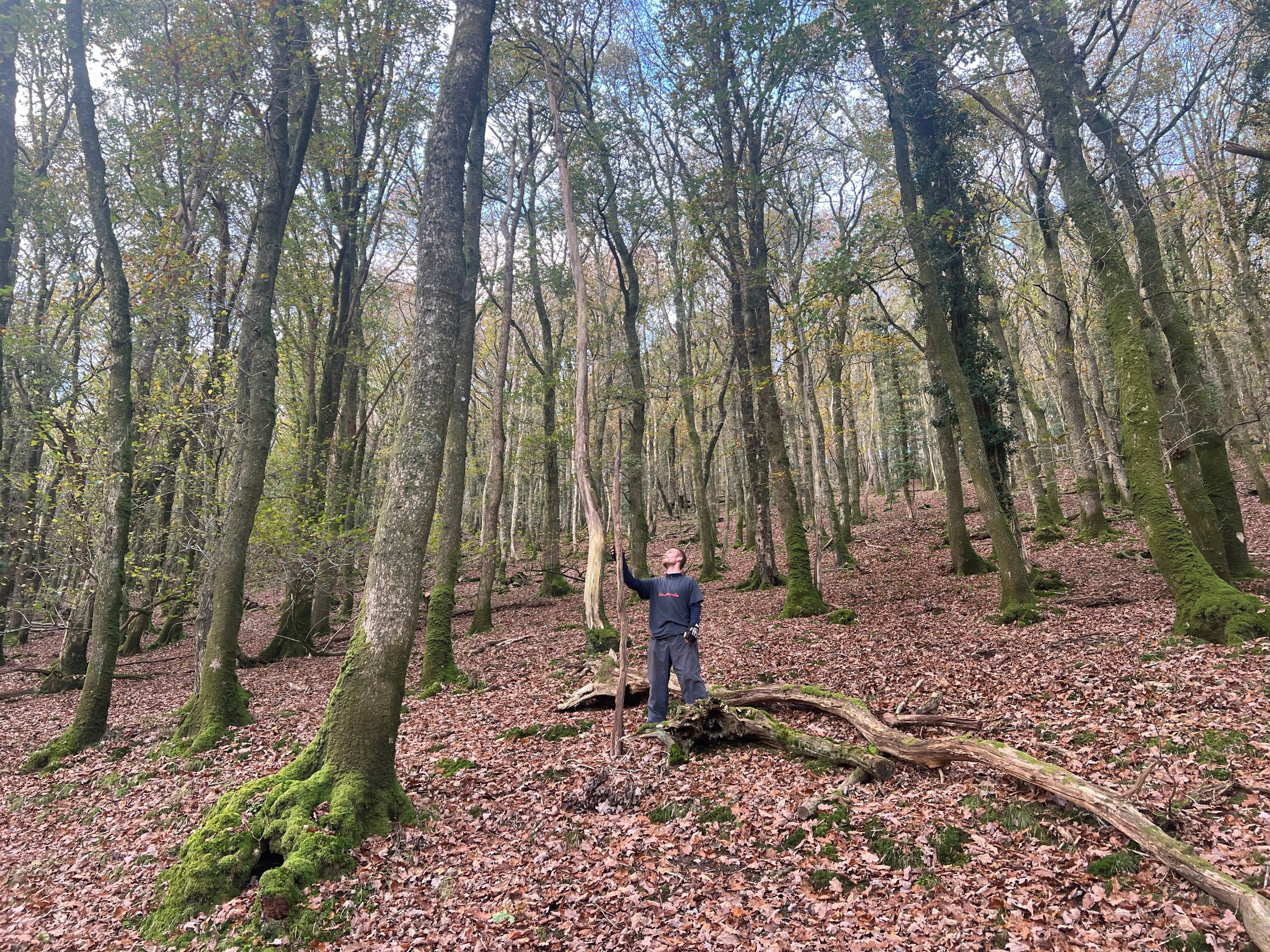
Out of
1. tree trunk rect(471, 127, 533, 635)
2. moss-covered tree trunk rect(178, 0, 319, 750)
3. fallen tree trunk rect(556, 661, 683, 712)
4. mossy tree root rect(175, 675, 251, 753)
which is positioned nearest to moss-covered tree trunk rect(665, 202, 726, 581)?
tree trunk rect(471, 127, 533, 635)

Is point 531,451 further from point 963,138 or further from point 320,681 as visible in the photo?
point 963,138

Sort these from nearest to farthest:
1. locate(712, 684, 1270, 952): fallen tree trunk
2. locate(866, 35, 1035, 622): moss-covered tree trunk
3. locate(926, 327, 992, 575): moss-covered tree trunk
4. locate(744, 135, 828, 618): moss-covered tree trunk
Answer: locate(712, 684, 1270, 952): fallen tree trunk, locate(866, 35, 1035, 622): moss-covered tree trunk, locate(744, 135, 828, 618): moss-covered tree trunk, locate(926, 327, 992, 575): moss-covered tree trunk

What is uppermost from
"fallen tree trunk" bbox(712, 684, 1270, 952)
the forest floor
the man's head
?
the man's head

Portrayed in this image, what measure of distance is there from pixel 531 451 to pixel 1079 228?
1654 centimetres

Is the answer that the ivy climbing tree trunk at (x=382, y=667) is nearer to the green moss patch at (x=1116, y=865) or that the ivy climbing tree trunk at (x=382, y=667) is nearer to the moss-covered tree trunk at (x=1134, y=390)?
the green moss patch at (x=1116, y=865)

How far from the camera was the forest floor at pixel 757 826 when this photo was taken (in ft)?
11.2

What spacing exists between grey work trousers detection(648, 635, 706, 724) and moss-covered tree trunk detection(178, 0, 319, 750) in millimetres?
6514

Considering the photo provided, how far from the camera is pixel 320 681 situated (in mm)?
12242

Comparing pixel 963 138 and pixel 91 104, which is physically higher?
pixel 963 138

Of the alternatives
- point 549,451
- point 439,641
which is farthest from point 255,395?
point 549,451

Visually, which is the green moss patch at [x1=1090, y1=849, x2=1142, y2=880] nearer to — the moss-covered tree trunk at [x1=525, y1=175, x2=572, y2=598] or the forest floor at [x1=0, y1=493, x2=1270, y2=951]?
the forest floor at [x1=0, y1=493, x2=1270, y2=951]

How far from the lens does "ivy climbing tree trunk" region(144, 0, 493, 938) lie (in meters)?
4.27

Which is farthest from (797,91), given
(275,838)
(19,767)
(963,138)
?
(19,767)

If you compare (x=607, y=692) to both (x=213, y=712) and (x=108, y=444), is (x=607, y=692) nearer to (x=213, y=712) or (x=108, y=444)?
(x=213, y=712)
